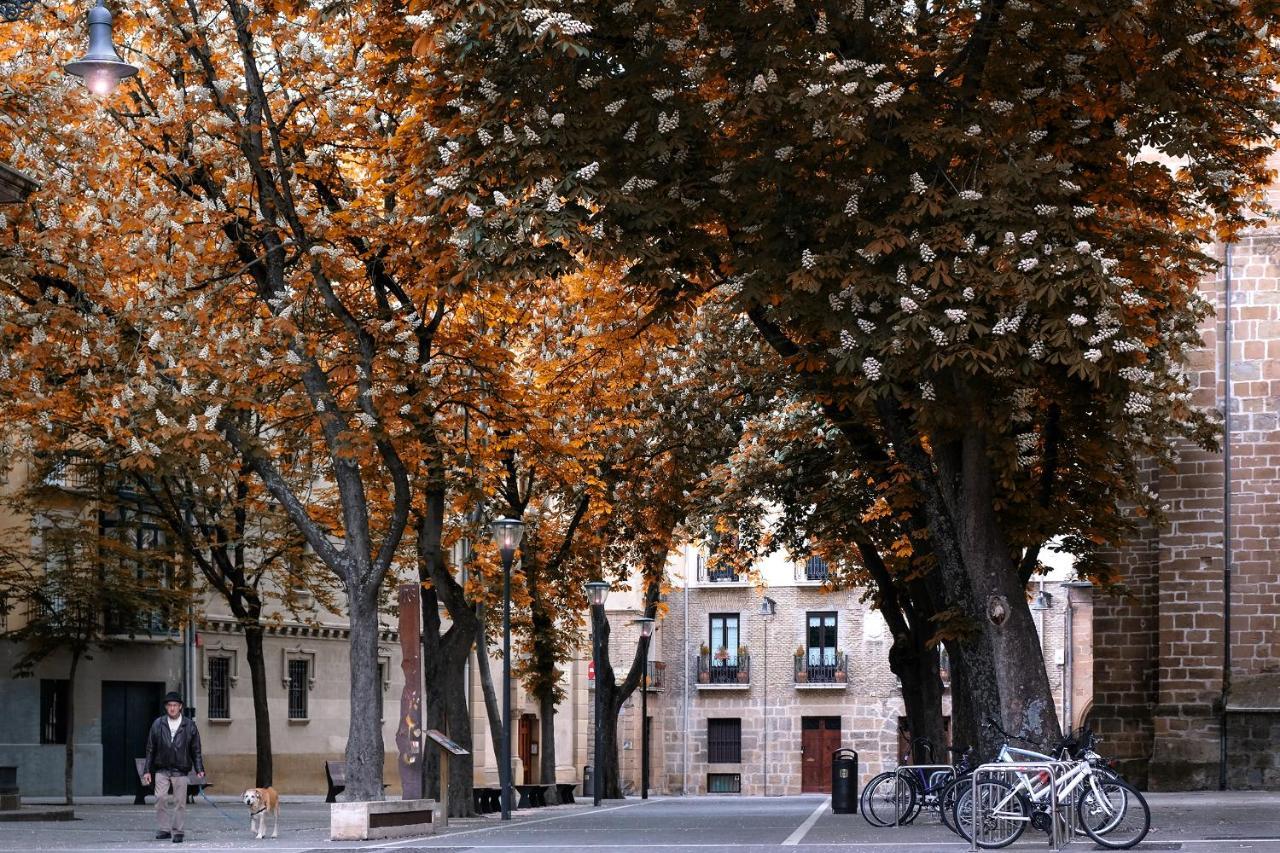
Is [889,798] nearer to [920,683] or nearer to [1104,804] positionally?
[920,683]

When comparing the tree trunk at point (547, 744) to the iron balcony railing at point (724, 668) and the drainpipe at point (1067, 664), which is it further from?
the iron balcony railing at point (724, 668)

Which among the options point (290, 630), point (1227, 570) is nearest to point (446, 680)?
point (1227, 570)

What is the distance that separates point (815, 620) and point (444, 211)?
48.1 meters

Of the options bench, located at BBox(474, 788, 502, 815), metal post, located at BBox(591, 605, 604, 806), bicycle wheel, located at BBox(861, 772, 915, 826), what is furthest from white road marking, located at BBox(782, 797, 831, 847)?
metal post, located at BBox(591, 605, 604, 806)

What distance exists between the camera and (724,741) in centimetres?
6538

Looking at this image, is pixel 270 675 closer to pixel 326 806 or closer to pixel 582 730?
pixel 326 806

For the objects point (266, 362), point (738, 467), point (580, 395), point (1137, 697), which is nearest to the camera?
point (266, 362)

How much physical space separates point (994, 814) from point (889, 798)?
302 inches

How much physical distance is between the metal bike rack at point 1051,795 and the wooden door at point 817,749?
46960 millimetres

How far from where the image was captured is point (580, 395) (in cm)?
2955

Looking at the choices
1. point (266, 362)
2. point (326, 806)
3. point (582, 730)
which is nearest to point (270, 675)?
point (326, 806)

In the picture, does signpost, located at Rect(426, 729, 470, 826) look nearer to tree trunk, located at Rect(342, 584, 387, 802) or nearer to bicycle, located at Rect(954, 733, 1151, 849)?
tree trunk, located at Rect(342, 584, 387, 802)

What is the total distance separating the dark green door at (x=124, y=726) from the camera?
42125mm

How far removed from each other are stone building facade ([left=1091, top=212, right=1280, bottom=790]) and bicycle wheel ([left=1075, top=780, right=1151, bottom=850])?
15846 mm
